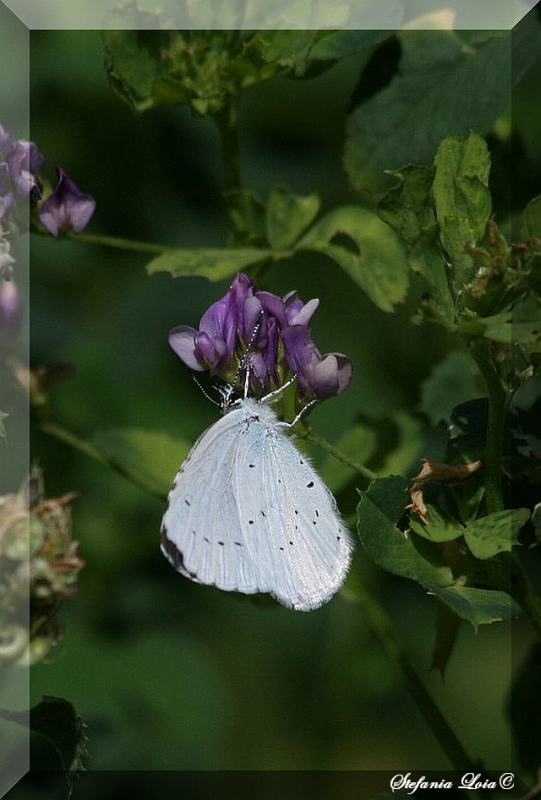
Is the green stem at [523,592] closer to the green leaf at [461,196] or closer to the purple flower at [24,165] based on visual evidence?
the green leaf at [461,196]

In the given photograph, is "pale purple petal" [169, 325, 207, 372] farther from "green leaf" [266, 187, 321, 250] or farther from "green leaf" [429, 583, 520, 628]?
"green leaf" [429, 583, 520, 628]

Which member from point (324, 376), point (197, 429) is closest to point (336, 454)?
point (324, 376)

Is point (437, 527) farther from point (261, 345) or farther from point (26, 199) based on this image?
point (26, 199)

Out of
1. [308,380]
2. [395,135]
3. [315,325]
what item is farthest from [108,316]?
[308,380]

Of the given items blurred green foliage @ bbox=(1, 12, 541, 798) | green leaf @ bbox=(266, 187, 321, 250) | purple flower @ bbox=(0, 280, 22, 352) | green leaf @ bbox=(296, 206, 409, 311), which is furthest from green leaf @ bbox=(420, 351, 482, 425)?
purple flower @ bbox=(0, 280, 22, 352)

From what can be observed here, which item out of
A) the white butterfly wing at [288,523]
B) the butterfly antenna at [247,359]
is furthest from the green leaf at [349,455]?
the butterfly antenna at [247,359]

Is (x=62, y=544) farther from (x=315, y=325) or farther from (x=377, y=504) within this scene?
(x=315, y=325)
